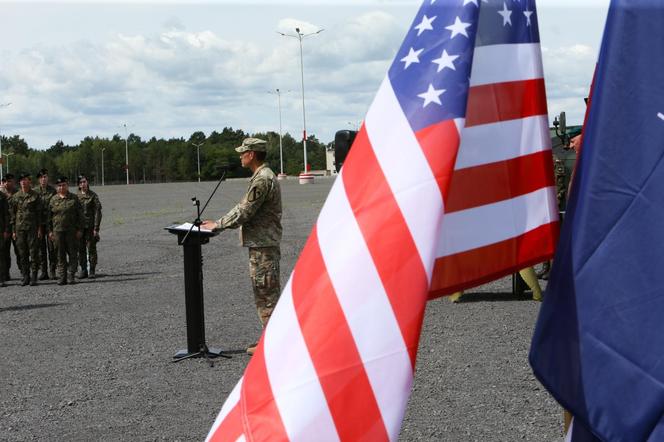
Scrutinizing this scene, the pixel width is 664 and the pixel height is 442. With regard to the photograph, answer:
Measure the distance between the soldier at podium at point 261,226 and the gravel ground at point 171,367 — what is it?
722 mm

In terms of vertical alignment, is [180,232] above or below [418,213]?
below

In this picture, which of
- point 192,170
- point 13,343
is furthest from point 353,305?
point 192,170

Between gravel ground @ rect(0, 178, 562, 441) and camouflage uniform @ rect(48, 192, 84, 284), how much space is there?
0.57 m

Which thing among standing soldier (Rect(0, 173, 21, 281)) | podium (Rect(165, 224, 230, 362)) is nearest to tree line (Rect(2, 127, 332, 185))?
standing soldier (Rect(0, 173, 21, 281))

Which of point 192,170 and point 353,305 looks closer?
point 353,305

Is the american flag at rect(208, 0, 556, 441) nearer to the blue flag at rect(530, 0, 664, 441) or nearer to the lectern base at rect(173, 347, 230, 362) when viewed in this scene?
the blue flag at rect(530, 0, 664, 441)

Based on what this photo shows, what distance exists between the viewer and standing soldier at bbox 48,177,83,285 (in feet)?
50.5

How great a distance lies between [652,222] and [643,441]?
21.7 inches

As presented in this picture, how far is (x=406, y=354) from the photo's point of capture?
204 centimetres

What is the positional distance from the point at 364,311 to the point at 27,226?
49.7ft

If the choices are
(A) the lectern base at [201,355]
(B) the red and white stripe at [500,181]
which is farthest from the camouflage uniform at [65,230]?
(B) the red and white stripe at [500,181]

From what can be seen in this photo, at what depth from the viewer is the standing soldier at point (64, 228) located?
15391 mm

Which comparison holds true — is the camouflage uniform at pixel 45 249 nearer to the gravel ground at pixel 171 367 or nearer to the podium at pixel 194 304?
the gravel ground at pixel 171 367

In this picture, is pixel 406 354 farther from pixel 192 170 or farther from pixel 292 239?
pixel 192 170
